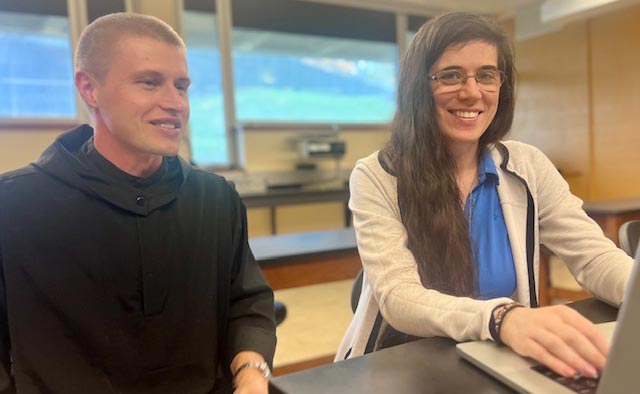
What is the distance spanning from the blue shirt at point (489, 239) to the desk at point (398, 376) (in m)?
0.40

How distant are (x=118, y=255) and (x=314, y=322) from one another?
7.50 ft

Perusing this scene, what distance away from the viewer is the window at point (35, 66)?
381 centimetres

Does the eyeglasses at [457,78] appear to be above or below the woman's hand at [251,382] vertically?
above

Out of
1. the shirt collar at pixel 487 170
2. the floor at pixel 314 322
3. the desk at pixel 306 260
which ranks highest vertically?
the shirt collar at pixel 487 170

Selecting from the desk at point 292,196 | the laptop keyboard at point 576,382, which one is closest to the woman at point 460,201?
the laptop keyboard at point 576,382

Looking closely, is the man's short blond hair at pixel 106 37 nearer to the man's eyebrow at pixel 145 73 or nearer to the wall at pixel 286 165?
the man's eyebrow at pixel 145 73

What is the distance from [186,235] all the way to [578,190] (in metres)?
5.08

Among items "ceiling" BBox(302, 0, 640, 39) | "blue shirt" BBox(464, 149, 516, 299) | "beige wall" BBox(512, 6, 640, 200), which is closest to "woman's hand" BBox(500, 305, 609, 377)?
"blue shirt" BBox(464, 149, 516, 299)

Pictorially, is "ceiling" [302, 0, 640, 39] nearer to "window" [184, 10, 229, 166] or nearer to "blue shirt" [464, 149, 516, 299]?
"window" [184, 10, 229, 166]

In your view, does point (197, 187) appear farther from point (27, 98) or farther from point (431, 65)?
point (27, 98)

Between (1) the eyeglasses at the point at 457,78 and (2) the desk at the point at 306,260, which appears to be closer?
(1) the eyeglasses at the point at 457,78

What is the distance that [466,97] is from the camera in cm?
114

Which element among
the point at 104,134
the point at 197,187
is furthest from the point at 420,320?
the point at 104,134

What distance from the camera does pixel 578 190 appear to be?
17.3 feet
